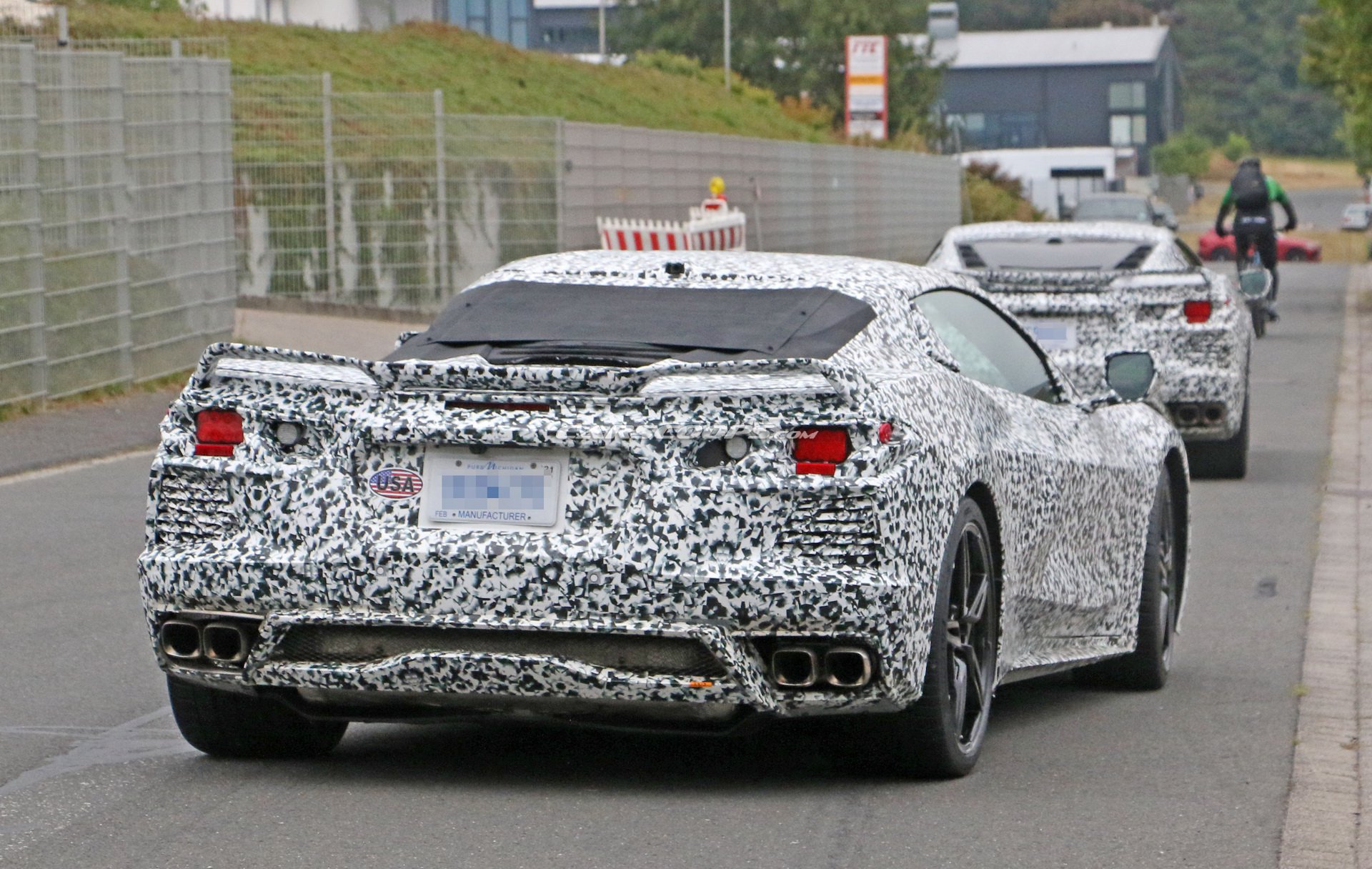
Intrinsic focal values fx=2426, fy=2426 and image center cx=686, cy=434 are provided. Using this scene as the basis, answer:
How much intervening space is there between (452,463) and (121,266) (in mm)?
12258

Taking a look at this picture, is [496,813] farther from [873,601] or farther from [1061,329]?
[1061,329]

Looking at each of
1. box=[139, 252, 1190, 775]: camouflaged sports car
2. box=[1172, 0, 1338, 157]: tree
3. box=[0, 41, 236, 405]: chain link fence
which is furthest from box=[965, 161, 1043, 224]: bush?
box=[1172, 0, 1338, 157]: tree

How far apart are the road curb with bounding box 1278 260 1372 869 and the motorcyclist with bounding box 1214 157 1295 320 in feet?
44.2

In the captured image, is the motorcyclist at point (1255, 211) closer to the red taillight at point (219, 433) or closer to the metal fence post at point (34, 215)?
the metal fence post at point (34, 215)

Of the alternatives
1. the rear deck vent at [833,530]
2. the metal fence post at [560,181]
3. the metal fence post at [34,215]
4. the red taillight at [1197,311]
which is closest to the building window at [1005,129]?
the metal fence post at [560,181]

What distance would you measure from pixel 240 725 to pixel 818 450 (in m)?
1.66

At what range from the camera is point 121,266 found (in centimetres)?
1708

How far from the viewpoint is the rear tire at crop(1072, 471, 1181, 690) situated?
7.34 m

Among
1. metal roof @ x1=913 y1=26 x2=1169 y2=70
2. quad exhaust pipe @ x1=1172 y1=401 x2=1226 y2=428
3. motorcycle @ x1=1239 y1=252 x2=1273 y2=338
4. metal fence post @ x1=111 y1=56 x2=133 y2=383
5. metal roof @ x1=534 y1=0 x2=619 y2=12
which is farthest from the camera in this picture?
metal roof @ x1=913 y1=26 x2=1169 y2=70

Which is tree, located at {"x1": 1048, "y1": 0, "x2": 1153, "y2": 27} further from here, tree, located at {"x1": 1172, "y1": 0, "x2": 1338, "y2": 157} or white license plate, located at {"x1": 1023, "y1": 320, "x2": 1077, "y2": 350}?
white license plate, located at {"x1": 1023, "y1": 320, "x2": 1077, "y2": 350}

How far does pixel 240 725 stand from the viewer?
594 centimetres

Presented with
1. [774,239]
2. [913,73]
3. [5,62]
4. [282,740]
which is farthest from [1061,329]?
[913,73]

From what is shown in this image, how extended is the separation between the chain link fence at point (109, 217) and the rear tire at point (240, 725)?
987 centimetres

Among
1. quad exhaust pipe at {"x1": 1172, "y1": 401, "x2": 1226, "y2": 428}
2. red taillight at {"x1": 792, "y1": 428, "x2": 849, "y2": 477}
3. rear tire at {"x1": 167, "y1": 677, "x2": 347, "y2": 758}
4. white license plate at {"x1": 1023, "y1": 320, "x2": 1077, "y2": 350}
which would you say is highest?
red taillight at {"x1": 792, "y1": 428, "x2": 849, "y2": 477}
